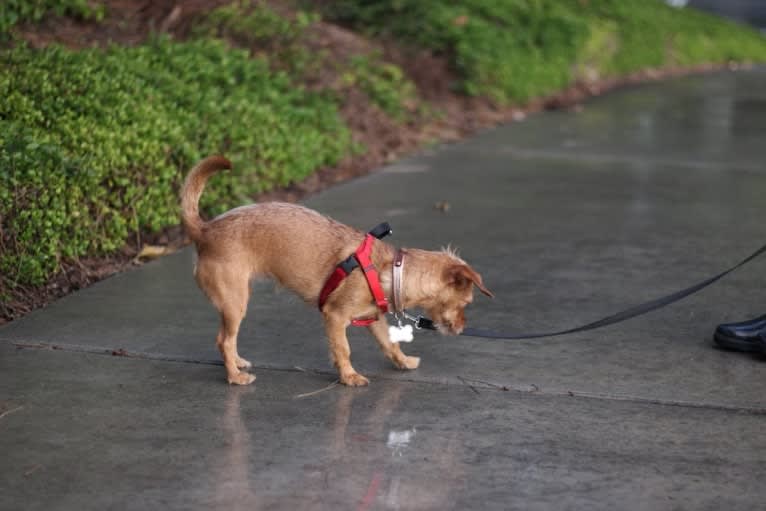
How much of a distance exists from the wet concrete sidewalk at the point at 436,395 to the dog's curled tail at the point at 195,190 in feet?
2.18

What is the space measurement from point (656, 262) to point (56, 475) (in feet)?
14.4

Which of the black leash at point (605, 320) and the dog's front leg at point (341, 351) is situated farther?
the black leash at point (605, 320)

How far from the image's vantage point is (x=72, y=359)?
498 centimetres

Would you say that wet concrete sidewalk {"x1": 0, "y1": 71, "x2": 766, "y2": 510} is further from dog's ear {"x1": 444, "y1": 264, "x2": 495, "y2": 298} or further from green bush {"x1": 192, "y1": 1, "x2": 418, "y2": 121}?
green bush {"x1": 192, "y1": 1, "x2": 418, "y2": 121}

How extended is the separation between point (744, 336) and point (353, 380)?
75.6 inches

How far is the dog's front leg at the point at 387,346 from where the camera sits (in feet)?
16.5

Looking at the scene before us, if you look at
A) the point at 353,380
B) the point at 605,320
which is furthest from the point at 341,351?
the point at 605,320


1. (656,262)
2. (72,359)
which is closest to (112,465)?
(72,359)

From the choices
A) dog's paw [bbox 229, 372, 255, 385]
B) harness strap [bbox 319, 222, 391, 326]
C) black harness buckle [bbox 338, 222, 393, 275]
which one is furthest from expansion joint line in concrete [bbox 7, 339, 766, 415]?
black harness buckle [bbox 338, 222, 393, 275]

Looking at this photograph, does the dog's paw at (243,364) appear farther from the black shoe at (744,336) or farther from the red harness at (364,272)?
Answer: the black shoe at (744,336)

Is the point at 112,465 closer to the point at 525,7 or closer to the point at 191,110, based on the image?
the point at 191,110

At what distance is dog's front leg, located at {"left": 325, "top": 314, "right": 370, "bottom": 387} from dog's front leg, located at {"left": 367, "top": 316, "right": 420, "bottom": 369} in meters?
0.24

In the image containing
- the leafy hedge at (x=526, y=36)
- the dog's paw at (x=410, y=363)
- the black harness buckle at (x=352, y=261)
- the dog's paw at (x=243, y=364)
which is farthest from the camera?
the leafy hedge at (x=526, y=36)

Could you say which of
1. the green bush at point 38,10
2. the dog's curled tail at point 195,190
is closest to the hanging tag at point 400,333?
the dog's curled tail at point 195,190
